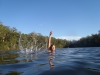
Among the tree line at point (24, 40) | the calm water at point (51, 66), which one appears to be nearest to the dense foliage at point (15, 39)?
the tree line at point (24, 40)

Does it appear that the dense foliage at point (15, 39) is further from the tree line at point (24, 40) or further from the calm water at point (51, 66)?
the calm water at point (51, 66)

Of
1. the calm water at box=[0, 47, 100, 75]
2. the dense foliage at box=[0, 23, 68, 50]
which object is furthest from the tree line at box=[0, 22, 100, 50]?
the calm water at box=[0, 47, 100, 75]

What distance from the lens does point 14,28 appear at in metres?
92.6

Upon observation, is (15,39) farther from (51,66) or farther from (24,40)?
(51,66)

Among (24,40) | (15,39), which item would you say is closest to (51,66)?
(15,39)

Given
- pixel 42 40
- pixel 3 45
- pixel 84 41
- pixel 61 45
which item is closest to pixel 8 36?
pixel 3 45

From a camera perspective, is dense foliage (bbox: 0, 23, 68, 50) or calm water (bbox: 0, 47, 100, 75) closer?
calm water (bbox: 0, 47, 100, 75)

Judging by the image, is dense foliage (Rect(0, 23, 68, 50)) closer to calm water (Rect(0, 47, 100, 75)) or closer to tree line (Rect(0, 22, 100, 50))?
tree line (Rect(0, 22, 100, 50))

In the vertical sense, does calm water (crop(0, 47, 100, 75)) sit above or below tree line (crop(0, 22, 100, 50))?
below

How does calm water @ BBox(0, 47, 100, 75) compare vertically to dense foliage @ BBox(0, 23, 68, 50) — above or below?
below

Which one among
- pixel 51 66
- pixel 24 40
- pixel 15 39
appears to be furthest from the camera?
pixel 24 40

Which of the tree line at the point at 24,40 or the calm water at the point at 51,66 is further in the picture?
the tree line at the point at 24,40

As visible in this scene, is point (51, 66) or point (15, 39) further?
point (15, 39)

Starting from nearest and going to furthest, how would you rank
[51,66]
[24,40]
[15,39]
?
1. [51,66]
2. [15,39]
3. [24,40]
